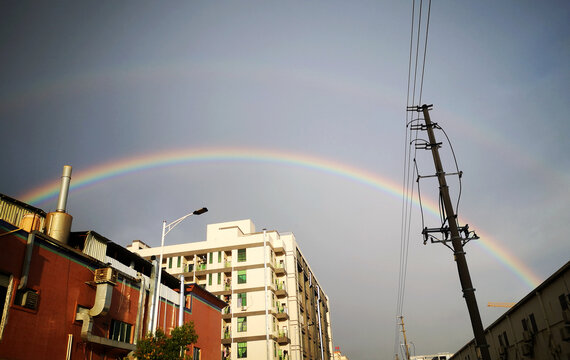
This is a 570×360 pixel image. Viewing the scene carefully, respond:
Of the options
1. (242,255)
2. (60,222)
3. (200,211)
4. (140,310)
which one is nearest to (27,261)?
(60,222)

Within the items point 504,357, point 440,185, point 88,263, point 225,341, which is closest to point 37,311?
point 88,263

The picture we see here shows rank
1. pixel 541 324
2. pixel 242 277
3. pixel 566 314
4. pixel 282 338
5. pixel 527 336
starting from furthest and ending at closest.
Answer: pixel 242 277 < pixel 282 338 < pixel 527 336 < pixel 541 324 < pixel 566 314

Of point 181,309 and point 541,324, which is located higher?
point 181,309

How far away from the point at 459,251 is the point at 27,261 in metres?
16.5

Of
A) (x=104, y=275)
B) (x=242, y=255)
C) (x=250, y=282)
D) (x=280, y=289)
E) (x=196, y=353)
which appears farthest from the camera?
(x=242, y=255)

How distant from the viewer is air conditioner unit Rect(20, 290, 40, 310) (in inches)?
573

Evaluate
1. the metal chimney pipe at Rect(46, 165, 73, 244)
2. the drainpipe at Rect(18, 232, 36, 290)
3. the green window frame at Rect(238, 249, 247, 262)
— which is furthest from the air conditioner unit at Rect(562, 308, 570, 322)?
the green window frame at Rect(238, 249, 247, 262)

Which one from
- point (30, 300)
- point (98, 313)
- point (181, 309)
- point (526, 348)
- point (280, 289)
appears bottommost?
point (526, 348)

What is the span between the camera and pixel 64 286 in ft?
55.0

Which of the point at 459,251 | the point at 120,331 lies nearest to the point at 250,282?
the point at 120,331

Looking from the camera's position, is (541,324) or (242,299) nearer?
(541,324)

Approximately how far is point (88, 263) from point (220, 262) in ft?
128

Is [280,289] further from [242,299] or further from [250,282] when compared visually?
[242,299]

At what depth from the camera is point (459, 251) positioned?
14062 mm
